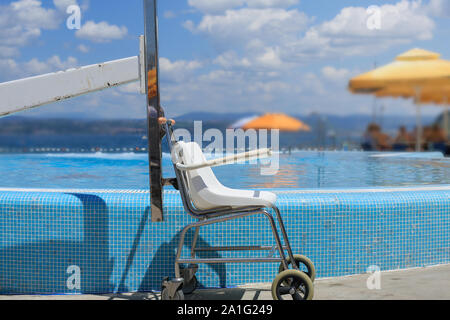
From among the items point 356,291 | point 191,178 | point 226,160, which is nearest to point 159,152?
point 191,178

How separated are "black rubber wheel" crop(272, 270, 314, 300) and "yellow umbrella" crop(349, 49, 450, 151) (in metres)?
10.7

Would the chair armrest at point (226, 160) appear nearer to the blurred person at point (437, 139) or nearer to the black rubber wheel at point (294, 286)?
the black rubber wheel at point (294, 286)

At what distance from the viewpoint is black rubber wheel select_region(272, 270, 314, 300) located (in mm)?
2682

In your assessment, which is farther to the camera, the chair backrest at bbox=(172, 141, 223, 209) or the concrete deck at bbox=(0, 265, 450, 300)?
the concrete deck at bbox=(0, 265, 450, 300)

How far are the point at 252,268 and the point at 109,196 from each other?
999 millimetres

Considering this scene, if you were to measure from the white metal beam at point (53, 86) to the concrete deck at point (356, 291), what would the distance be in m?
1.25

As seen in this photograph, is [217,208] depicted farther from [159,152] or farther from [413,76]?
[413,76]

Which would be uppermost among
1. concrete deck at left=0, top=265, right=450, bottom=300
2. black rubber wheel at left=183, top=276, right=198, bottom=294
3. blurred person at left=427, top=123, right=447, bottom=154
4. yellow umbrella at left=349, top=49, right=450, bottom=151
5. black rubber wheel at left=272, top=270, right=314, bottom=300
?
yellow umbrella at left=349, top=49, right=450, bottom=151

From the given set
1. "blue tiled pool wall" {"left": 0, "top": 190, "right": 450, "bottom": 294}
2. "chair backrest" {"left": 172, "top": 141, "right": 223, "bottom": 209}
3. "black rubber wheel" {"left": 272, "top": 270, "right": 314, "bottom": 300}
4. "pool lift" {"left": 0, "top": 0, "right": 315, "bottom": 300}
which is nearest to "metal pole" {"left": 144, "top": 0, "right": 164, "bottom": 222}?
"pool lift" {"left": 0, "top": 0, "right": 315, "bottom": 300}

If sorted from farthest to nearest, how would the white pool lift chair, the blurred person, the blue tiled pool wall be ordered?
the blurred person
the blue tiled pool wall
the white pool lift chair

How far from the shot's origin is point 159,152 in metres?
2.74

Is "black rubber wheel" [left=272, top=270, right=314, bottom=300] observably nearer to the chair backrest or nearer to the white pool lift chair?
the white pool lift chair

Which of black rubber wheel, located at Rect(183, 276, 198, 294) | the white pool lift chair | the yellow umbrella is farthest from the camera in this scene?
the yellow umbrella

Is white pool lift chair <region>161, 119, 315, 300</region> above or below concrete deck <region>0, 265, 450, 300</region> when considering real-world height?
above
